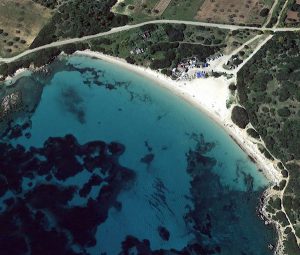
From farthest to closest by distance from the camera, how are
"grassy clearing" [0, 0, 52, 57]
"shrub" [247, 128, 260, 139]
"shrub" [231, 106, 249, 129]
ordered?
"grassy clearing" [0, 0, 52, 57] → "shrub" [231, 106, 249, 129] → "shrub" [247, 128, 260, 139]

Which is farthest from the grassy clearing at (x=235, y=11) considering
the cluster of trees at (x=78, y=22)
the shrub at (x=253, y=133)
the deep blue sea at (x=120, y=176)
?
the shrub at (x=253, y=133)

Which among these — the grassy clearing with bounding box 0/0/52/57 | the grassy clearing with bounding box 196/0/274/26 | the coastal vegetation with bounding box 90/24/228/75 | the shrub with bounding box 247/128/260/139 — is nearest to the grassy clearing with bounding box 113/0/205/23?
the grassy clearing with bounding box 196/0/274/26

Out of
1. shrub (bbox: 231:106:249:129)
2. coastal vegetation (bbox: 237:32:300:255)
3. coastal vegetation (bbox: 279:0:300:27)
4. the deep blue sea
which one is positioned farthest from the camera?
coastal vegetation (bbox: 279:0:300:27)

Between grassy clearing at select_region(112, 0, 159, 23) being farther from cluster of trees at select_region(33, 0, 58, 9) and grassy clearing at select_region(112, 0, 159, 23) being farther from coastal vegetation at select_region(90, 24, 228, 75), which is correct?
cluster of trees at select_region(33, 0, 58, 9)

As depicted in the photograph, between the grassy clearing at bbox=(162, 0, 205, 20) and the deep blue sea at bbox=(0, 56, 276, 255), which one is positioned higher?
the grassy clearing at bbox=(162, 0, 205, 20)

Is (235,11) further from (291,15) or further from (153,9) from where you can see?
(153,9)

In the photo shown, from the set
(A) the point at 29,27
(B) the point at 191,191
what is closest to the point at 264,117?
(B) the point at 191,191

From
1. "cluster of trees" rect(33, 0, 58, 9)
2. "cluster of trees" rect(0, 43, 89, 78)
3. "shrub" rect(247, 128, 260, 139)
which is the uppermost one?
"cluster of trees" rect(33, 0, 58, 9)

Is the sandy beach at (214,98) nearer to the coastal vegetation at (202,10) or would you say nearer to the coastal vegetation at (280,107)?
the coastal vegetation at (280,107)
